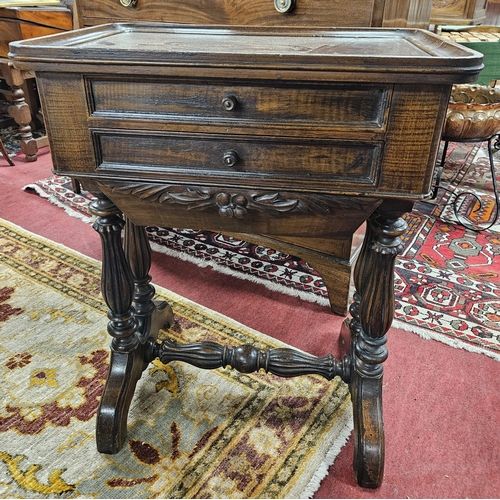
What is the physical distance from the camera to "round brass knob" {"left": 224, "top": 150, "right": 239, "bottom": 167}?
2.67ft

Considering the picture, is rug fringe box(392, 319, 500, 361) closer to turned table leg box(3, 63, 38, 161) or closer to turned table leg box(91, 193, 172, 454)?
turned table leg box(91, 193, 172, 454)

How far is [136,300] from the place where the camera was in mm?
Answer: 1295

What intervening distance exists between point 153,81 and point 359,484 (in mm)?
→ 923

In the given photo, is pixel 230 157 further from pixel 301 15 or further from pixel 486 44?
pixel 486 44

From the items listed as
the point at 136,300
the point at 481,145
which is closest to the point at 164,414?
the point at 136,300

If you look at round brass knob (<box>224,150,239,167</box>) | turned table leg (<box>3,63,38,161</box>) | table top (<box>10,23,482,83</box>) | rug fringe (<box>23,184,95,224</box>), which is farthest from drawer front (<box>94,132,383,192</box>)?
turned table leg (<box>3,63,38,161</box>)

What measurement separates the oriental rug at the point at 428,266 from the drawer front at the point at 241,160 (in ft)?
2.98

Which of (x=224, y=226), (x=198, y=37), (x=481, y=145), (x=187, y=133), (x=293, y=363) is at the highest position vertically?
(x=198, y=37)

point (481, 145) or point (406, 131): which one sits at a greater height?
point (406, 131)

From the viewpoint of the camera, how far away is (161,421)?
118 centimetres

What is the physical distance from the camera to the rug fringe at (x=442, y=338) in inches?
56.9

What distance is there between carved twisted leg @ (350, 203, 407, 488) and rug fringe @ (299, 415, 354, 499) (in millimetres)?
65

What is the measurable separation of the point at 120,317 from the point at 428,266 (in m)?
1.30

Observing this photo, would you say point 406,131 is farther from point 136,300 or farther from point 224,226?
point 136,300
